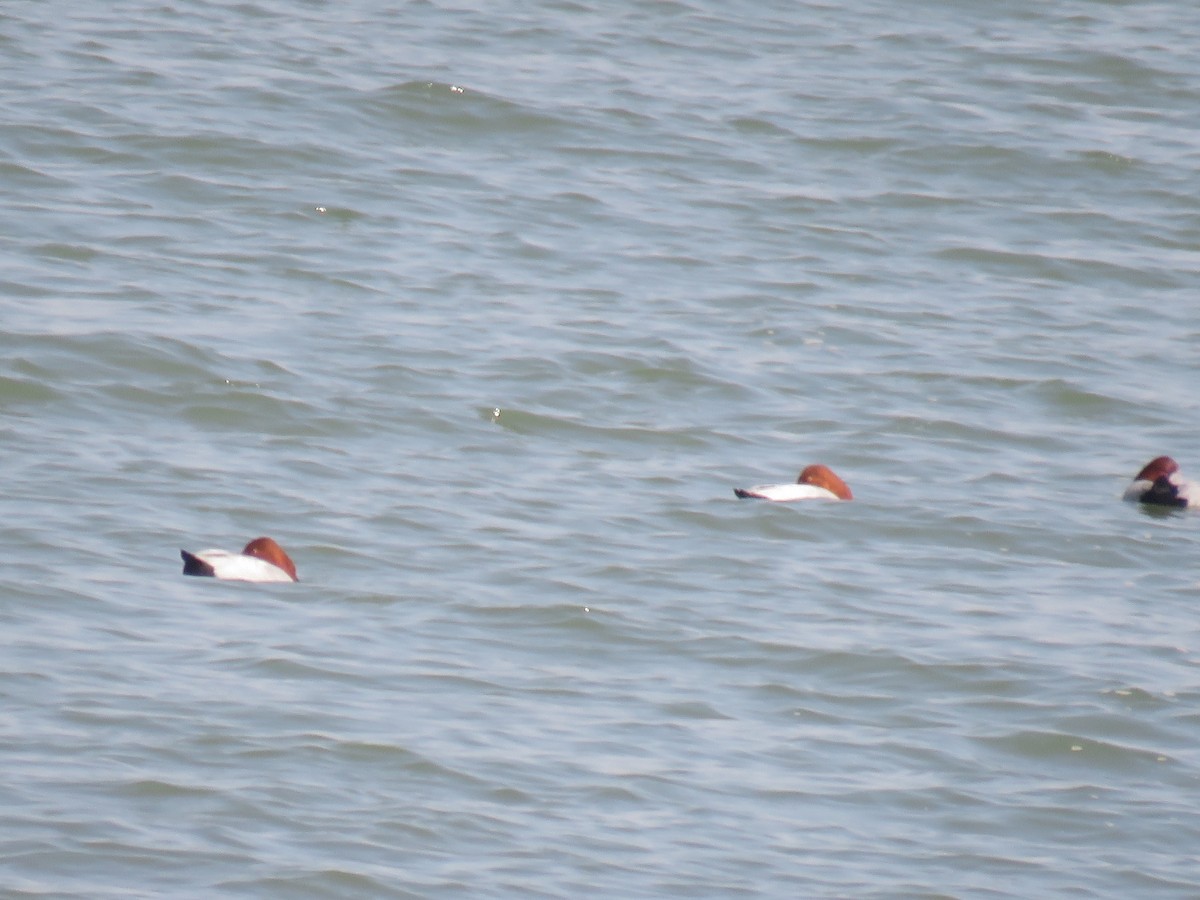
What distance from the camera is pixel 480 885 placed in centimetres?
628

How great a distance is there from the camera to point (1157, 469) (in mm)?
12039

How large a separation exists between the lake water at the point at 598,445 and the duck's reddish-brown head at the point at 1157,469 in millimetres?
207

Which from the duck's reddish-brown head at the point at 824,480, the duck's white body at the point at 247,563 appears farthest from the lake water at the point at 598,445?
the duck's reddish-brown head at the point at 824,480

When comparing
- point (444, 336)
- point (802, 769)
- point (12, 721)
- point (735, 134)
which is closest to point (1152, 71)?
point (735, 134)

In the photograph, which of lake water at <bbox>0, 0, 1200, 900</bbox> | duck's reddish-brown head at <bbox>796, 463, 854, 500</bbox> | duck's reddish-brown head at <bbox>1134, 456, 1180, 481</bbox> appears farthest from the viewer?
duck's reddish-brown head at <bbox>1134, 456, 1180, 481</bbox>

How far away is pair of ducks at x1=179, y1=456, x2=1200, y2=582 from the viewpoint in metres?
8.97

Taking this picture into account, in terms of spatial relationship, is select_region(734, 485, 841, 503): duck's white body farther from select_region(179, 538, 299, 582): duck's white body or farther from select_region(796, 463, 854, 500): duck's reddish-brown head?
select_region(179, 538, 299, 582): duck's white body

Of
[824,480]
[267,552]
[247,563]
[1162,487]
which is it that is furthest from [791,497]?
[247,563]

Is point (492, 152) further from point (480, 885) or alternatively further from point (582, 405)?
point (480, 885)

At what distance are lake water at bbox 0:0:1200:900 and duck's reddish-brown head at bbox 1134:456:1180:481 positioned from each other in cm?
21

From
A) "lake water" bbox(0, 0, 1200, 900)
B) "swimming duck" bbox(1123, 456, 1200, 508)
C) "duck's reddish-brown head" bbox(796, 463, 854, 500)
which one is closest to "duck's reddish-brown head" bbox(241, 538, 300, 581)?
"lake water" bbox(0, 0, 1200, 900)

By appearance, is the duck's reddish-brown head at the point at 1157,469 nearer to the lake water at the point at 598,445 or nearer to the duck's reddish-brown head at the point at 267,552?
the lake water at the point at 598,445

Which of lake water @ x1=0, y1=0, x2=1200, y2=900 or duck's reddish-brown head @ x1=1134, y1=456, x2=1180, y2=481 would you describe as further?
duck's reddish-brown head @ x1=1134, y1=456, x2=1180, y2=481

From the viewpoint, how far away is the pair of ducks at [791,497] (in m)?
8.97
